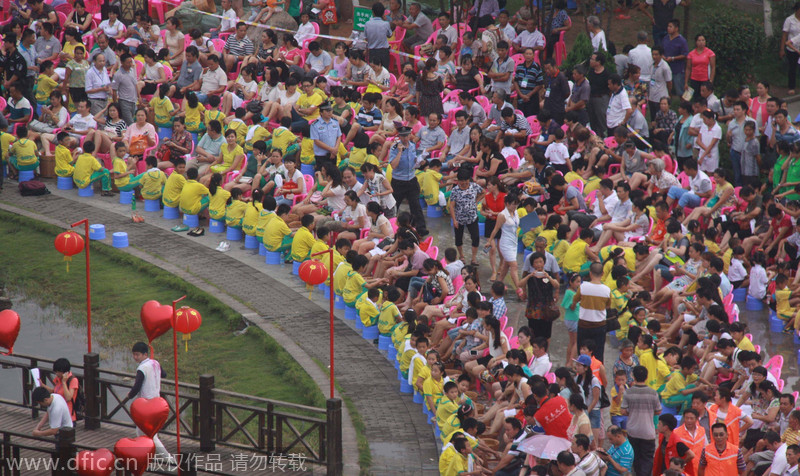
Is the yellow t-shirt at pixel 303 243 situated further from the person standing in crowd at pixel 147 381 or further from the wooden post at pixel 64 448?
the wooden post at pixel 64 448

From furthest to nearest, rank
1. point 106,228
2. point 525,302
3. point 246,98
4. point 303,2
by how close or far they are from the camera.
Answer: point 303,2 < point 246,98 < point 106,228 < point 525,302

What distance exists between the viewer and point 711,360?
44.0ft

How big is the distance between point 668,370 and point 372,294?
4262 millimetres

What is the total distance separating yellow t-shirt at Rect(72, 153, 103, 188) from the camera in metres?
20.4

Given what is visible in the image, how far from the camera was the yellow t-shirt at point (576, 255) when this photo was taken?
1602 centimetres

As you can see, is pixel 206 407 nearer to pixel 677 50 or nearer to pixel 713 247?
pixel 713 247

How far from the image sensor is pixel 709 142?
61.4 feet

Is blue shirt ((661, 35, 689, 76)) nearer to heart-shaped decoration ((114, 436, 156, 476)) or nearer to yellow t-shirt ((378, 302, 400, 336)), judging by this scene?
yellow t-shirt ((378, 302, 400, 336))

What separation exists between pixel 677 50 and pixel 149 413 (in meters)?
13.4

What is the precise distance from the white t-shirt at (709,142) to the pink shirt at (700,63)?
7.58 ft

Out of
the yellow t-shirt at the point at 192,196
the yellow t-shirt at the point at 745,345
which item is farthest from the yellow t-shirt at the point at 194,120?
the yellow t-shirt at the point at 745,345

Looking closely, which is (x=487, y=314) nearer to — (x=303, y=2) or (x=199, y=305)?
(x=199, y=305)

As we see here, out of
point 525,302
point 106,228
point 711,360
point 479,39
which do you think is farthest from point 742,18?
point 106,228

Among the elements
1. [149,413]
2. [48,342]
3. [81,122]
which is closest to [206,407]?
[149,413]
